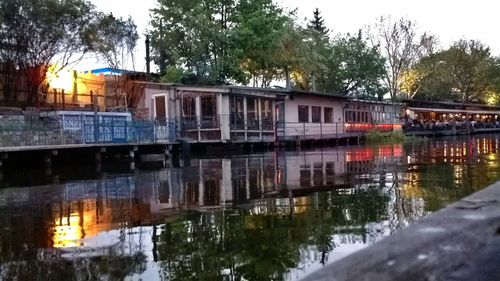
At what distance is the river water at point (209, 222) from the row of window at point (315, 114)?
79.9 ft

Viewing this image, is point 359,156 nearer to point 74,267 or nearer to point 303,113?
point 303,113

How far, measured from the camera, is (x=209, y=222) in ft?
23.8

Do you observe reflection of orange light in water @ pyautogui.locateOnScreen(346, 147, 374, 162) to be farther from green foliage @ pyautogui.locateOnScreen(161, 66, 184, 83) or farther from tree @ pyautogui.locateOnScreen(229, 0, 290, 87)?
tree @ pyautogui.locateOnScreen(229, 0, 290, 87)

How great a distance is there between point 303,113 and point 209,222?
103 ft

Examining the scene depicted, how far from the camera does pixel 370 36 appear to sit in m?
49.6

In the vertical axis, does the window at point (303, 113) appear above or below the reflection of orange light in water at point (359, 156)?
above

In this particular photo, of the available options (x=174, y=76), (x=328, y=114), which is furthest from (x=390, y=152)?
(x=328, y=114)

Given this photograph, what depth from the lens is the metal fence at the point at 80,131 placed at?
18375 millimetres

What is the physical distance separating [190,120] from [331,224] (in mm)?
23019

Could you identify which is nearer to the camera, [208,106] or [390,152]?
[390,152]

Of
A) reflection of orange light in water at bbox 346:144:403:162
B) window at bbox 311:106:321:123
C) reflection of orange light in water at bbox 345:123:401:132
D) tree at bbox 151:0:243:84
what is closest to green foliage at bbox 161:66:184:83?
tree at bbox 151:0:243:84

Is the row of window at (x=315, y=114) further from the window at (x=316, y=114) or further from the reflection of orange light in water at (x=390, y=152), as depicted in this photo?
the reflection of orange light in water at (x=390, y=152)

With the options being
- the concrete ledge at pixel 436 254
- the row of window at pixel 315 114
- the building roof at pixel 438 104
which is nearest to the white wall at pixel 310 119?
the row of window at pixel 315 114

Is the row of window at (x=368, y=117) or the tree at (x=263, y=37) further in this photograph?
the row of window at (x=368, y=117)
